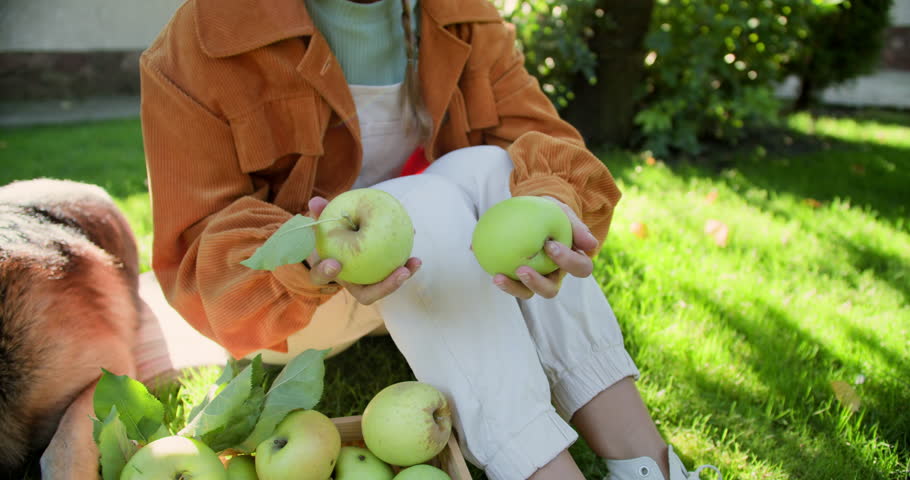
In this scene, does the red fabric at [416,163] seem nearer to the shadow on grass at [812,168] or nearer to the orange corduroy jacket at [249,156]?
the orange corduroy jacket at [249,156]

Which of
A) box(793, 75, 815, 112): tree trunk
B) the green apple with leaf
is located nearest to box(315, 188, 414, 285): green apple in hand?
the green apple with leaf

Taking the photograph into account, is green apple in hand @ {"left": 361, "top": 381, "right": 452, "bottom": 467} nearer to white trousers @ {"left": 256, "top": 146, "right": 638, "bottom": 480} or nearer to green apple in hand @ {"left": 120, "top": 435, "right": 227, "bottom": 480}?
white trousers @ {"left": 256, "top": 146, "right": 638, "bottom": 480}

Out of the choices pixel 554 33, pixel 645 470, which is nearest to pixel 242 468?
pixel 645 470

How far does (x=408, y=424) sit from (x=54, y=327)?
0.84 metres

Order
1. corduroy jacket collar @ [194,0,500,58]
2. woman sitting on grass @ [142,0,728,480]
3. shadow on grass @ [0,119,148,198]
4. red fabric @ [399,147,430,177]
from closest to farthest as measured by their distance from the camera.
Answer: woman sitting on grass @ [142,0,728,480] → corduroy jacket collar @ [194,0,500,58] → red fabric @ [399,147,430,177] → shadow on grass @ [0,119,148,198]

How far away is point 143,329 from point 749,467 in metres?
1.64

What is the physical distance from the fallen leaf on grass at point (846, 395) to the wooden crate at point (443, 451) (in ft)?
3.53

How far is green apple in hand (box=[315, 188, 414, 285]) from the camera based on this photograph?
3.63 ft

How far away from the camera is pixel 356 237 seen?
1.11m

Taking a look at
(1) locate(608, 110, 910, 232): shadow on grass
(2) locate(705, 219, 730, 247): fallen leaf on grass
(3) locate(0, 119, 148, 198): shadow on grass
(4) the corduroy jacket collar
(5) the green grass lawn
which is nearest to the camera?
(4) the corduroy jacket collar

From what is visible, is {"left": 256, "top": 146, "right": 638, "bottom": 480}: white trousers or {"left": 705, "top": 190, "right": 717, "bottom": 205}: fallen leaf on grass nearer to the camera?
{"left": 256, "top": 146, "right": 638, "bottom": 480}: white trousers

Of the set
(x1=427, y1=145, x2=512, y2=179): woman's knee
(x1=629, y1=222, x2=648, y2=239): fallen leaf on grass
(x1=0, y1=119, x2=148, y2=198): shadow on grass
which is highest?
(x1=427, y1=145, x2=512, y2=179): woman's knee

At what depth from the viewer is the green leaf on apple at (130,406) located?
1115 mm

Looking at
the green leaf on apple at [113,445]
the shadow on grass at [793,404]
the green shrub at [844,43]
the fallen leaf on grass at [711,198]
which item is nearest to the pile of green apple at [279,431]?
the green leaf on apple at [113,445]
